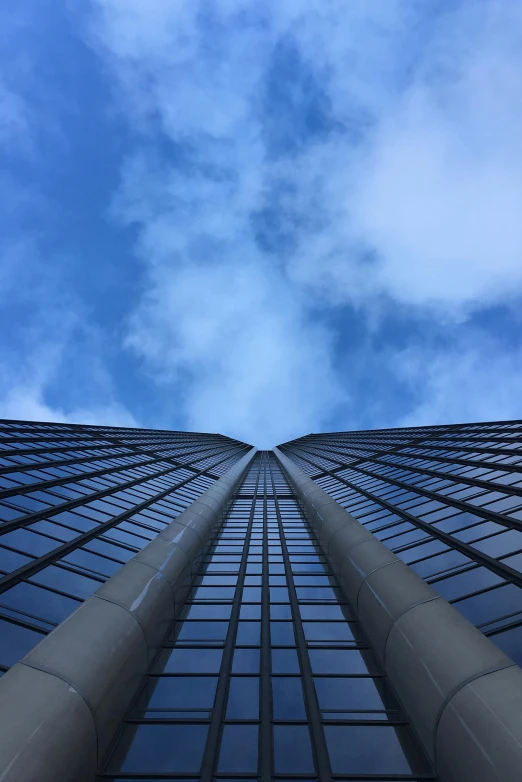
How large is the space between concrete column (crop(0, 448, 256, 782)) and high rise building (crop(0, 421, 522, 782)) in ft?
0.10

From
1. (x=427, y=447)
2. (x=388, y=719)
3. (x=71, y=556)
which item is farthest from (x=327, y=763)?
(x=427, y=447)

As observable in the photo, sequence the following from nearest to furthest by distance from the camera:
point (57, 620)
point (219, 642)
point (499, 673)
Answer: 1. point (499, 673)
2. point (57, 620)
3. point (219, 642)

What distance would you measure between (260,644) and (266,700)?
2488 mm

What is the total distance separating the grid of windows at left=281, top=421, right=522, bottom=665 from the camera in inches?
406

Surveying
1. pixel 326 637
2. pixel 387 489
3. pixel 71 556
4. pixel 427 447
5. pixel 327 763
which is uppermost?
pixel 427 447

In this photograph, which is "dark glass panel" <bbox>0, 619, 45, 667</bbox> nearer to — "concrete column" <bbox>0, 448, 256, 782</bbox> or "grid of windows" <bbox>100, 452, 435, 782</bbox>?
"concrete column" <bbox>0, 448, 256, 782</bbox>

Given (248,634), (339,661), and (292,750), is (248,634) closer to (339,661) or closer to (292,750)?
(339,661)

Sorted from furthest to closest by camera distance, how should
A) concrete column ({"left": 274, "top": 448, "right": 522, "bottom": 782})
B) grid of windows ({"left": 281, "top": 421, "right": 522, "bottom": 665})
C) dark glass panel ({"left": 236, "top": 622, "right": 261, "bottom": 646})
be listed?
dark glass panel ({"left": 236, "top": 622, "right": 261, "bottom": 646})
grid of windows ({"left": 281, "top": 421, "right": 522, "bottom": 665})
concrete column ({"left": 274, "top": 448, "right": 522, "bottom": 782})

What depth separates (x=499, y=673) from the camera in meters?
7.59

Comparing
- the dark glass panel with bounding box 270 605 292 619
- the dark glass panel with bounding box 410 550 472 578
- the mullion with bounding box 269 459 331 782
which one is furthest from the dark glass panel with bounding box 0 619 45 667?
the dark glass panel with bounding box 410 550 472 578

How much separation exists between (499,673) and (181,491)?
23477mm

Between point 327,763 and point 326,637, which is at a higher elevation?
point 326,637

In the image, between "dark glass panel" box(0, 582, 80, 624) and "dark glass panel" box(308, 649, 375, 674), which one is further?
"dark glass panel" box(308, 649, 375, 674)

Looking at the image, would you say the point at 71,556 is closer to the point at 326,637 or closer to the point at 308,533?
the point at 326,637
